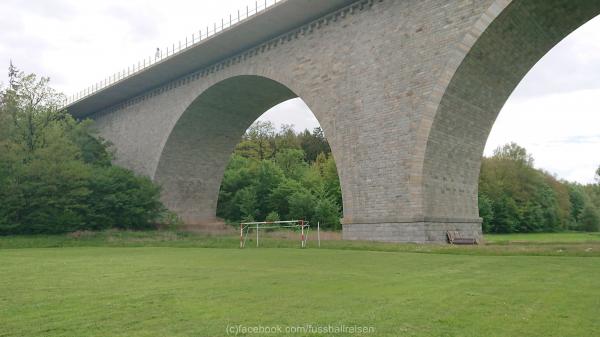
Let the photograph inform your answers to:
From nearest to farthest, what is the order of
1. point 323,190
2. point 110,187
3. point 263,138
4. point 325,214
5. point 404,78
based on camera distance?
1. point 404,78
2. point 110,187
3. point 325,214
4. point 323,190
5. point 263,138

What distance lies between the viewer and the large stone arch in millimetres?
15656

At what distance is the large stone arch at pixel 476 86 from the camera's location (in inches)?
616

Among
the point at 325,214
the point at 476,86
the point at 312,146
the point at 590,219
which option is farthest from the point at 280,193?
the point at 590,219

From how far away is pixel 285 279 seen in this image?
7348 mm

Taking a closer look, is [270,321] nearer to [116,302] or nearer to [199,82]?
[116,302]

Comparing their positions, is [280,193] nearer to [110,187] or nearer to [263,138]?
[110,187]

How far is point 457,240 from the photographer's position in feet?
57.5

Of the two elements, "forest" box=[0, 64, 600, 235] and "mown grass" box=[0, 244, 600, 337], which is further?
"forest" box=[0, 64, 600, 235]

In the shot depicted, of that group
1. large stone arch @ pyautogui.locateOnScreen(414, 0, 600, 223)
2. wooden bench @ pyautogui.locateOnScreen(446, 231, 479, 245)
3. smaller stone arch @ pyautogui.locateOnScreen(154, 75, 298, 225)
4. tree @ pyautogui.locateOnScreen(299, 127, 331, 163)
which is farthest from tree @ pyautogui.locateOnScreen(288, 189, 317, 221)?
tree @ pyautogui.locateOnScreen(299, 127, 331, 163)

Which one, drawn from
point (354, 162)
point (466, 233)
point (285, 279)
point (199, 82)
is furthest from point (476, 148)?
point (199, 82)

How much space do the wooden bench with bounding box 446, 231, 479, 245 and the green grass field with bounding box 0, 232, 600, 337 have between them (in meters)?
7.78

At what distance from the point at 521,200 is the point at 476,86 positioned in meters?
38.7

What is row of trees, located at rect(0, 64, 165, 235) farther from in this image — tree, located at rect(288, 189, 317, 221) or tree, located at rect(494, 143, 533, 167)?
tree, located at rect(494, 143, 533, 167)

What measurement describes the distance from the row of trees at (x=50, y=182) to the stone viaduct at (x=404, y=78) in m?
9.19
